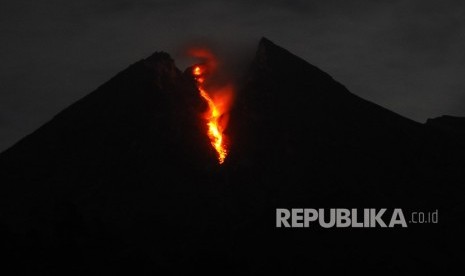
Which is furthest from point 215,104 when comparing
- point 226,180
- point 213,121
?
point 226,180

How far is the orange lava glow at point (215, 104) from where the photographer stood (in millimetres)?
72875

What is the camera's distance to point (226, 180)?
68.2m

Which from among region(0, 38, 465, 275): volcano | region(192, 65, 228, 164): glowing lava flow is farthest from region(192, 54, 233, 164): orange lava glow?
region(0, 38, 465, 275): volcano

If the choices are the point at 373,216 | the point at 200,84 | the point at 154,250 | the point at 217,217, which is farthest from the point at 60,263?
the point at 200,84

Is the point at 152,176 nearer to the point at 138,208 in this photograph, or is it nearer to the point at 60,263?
the point at 138,208

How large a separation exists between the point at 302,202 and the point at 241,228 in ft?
17.4

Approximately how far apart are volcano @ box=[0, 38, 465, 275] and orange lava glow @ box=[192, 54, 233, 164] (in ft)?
2.88

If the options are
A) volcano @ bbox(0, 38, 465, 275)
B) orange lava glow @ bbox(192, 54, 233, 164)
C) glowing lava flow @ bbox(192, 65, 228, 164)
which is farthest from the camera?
orange lava glow @ bbox(192, 54, 233, 164)

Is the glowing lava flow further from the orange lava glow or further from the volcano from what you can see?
the volcano

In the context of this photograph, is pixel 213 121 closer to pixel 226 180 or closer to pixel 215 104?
pixel 215 104

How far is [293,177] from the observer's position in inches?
2648

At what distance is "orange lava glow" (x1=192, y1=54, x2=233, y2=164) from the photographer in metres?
72.9

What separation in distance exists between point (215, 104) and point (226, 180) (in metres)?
12.3

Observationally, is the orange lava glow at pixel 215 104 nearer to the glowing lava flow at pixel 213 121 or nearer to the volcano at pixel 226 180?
the glowing lava flow at pixel 213 121
